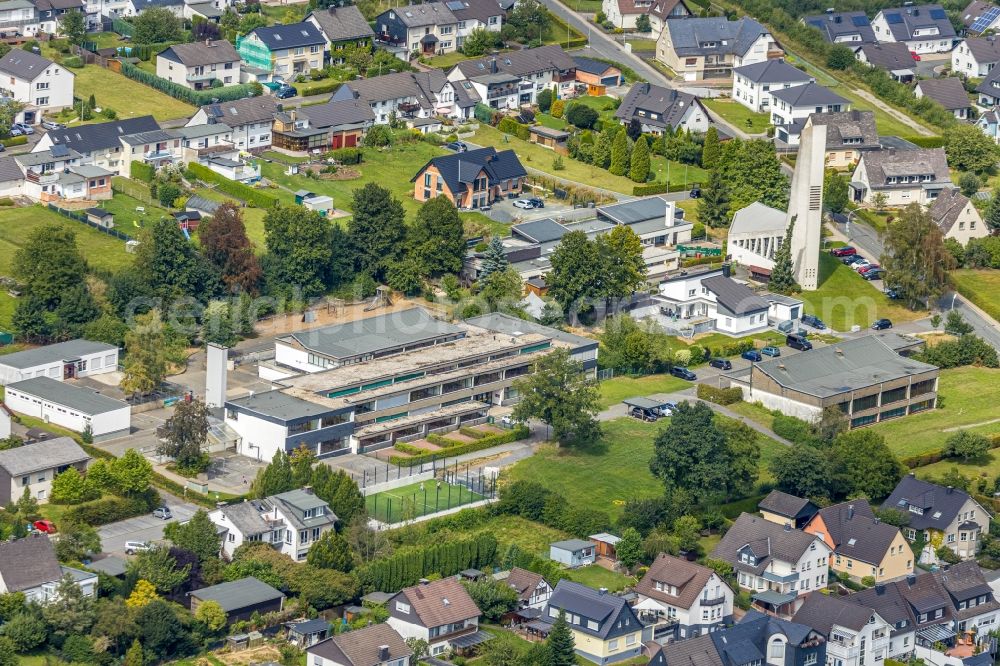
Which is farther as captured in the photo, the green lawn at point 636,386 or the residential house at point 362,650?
the green lawn at point 636,386

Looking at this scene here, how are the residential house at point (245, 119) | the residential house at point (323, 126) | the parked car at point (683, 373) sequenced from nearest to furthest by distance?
1. the parked car at point (683, 373)
2. the residential house at point (245, 119)
3. the residential house at point (323, 126)

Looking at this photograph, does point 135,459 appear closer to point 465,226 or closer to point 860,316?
point 465,226

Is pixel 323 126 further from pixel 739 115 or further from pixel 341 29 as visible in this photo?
pixel 739 115

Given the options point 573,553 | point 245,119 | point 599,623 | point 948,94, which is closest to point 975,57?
point 948,94

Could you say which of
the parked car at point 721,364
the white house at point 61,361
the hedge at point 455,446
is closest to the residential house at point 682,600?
the hedge at point 455,446

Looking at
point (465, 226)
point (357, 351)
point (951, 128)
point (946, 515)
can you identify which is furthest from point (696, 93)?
point (946, 515)

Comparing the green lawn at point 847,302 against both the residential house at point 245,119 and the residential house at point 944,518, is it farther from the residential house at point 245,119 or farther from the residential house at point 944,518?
the residential house at point 245,119

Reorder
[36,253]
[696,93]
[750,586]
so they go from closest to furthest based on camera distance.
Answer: [750,586]
[36,253]
[696,93]
